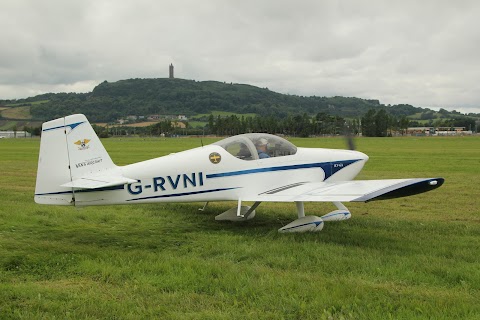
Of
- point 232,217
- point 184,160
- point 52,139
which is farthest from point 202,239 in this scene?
point 52,139

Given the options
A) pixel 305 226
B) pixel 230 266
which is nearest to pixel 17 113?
pixel 305 226

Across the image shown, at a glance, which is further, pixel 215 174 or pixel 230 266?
pixel 215 174

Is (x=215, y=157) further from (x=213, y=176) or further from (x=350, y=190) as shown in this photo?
(x=350, y=190)

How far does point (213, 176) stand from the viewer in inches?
323

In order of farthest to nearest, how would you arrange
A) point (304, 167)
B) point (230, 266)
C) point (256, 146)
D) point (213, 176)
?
point (304, 167), point (256, 146), point (213, 176), point (230, 266)

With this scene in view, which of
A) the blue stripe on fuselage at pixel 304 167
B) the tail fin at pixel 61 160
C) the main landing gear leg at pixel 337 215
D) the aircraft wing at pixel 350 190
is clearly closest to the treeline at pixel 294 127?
the blue stripe on fuselage at pixel 304 167

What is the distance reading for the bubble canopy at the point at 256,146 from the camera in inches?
336

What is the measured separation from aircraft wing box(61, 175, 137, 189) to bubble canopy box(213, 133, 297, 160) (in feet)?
6.57

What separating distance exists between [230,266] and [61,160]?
3.52m

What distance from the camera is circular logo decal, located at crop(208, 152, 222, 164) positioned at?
824cm

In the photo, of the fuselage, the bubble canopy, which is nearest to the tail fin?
the fuselage

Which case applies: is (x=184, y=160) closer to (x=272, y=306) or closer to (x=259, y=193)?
(x=259, y=193)

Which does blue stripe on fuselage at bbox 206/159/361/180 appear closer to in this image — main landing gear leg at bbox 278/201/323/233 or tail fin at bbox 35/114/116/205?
main landing gear leg at bbox 278/201/323/233

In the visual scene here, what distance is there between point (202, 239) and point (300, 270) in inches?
88.5
